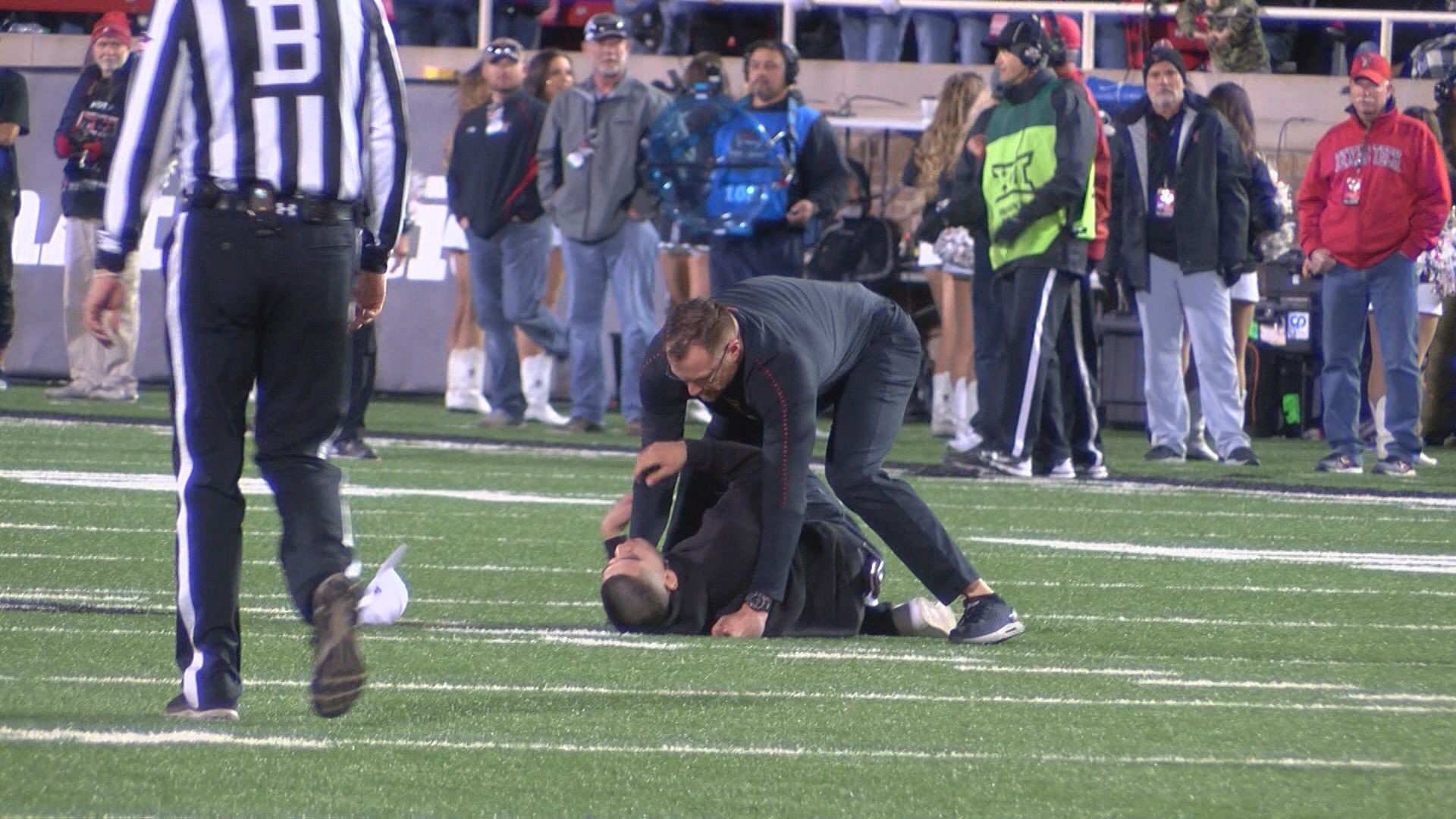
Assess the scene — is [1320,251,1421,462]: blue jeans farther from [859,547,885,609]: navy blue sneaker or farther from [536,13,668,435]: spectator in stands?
[859,547,885,609]: navy blue sneaker

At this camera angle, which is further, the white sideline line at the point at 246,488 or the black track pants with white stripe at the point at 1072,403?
the black track pants with white stripe at the point at 1072,403

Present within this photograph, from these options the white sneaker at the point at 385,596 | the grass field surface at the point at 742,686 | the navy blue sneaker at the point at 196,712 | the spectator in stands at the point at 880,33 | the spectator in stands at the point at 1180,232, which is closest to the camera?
the grass field surface at the point at 742,686

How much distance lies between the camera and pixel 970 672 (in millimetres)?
6031

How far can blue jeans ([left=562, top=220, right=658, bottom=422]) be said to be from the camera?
13.8 meters

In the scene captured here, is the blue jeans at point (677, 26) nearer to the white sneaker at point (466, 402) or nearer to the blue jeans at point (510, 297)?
the white sneaker at point (466, 402)

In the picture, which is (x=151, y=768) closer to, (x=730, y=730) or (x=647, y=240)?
(x=730, y=730)

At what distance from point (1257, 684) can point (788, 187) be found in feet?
21.7

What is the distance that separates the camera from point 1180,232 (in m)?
12.8

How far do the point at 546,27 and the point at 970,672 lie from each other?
538 inches

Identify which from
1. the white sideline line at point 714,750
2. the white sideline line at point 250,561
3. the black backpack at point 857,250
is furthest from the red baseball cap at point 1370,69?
the white sideline line at point 714,750

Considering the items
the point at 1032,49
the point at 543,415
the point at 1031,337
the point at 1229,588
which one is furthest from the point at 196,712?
the point at 543,415

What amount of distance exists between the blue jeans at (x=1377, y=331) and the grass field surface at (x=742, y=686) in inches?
96.9

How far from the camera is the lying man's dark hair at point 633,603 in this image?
257 inches

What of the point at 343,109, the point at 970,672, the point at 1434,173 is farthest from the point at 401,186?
the point at 1434,173
